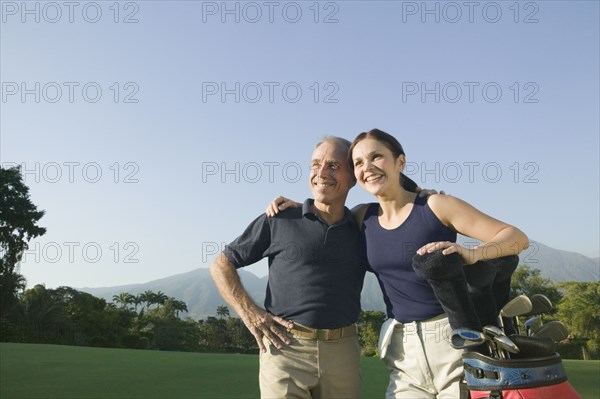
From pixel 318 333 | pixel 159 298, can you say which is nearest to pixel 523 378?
pixel 318 333

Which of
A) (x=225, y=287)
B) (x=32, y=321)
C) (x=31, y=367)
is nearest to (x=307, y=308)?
(x=225, y=287)

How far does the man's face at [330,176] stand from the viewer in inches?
139

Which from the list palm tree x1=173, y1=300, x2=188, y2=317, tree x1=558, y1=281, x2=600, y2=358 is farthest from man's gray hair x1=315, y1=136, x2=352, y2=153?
palm tree x1=173, y1=300, x2=188, y2=317

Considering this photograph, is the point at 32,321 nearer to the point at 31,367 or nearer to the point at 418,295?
the point at 31,367

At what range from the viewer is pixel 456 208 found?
2.94 meters

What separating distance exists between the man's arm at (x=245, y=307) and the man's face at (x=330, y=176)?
0.73 metres

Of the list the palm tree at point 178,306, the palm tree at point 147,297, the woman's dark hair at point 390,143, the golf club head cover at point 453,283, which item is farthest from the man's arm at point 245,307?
the palm tree at point 147,297

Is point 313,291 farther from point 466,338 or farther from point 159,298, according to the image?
point 159,298

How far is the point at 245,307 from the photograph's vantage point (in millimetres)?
3547

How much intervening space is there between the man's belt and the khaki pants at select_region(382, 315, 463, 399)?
395mm

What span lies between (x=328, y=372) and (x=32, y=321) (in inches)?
1194

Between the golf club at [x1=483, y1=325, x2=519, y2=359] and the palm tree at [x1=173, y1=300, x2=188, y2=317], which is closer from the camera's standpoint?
the golf club at [x1=483, y1=325, x2=519, y2=359]

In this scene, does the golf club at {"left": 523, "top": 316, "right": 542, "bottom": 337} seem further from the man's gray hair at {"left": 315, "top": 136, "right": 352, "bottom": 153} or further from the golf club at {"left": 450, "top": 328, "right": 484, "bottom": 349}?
the man's gray hair at {"left": 315, "top": 136, "right": 352, "bottom": 153}

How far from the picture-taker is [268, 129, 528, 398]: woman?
284 centimetres
